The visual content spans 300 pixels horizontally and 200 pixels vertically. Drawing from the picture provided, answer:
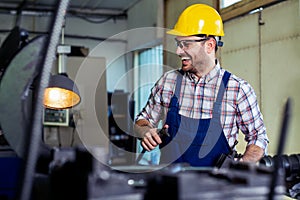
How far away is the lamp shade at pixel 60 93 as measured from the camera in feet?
3.36

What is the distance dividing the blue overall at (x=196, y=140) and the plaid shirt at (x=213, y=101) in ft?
0.09

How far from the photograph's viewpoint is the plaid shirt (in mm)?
2094

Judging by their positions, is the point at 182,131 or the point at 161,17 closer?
the point at 182,131

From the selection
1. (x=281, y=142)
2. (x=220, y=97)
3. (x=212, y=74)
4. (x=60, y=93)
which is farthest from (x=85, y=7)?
(x=281, y=142)

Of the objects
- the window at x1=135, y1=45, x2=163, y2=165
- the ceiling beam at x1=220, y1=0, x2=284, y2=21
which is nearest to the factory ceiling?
the window at x1=135, y1=45, x2=163, y2=165

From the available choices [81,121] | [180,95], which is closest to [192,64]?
[180,95]

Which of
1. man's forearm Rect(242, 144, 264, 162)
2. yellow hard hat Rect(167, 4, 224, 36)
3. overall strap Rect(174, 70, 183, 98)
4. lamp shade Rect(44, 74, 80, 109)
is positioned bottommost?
man's forearm Rect(242, 144, 264, 162)

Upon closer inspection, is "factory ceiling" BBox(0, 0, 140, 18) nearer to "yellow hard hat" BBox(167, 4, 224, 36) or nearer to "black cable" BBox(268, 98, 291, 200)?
"yellow hard hat" BBox(167, 4, 224, 36)

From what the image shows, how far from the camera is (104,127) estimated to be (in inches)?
209

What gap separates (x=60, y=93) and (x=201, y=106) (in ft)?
3.89

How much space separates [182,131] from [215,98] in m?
0.21

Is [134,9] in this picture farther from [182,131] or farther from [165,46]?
[182,131]

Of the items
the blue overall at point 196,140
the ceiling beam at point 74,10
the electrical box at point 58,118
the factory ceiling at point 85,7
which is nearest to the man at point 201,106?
the blue overall at point 196,140

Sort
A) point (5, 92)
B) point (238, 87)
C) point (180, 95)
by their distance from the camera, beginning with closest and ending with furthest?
1. point (5, 92)
2. point (238, 87)
3. point (180, 95)
